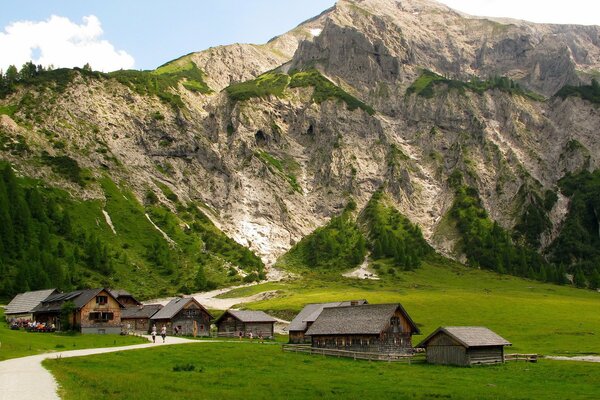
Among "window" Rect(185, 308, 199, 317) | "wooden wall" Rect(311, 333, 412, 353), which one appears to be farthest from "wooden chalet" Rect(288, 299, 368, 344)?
"window" Rect(185, 308, 199, 317)

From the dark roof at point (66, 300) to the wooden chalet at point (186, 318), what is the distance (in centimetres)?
1233

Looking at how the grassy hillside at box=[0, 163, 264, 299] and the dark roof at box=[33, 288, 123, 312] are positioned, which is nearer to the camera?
the dark roof at box=[33, 288, 123, 312]

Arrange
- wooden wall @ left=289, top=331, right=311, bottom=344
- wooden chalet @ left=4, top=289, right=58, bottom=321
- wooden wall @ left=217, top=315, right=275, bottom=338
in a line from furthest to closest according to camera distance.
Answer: wooden wall @ left=217, top=315, right=275, bottom=338
wooden chalet @ left=4, top=289, right=58, bottom=321
wooden wall @ left=289, top=331, right=311, bottom=344

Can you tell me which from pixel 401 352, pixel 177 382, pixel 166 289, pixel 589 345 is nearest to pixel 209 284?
pixel 166 289

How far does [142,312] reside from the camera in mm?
118938

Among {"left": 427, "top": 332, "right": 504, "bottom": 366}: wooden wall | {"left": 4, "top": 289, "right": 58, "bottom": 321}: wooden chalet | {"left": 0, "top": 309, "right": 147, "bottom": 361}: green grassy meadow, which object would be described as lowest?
{"left": 427, "top": 332, "right": 504, "bottom": 366}: wooden wall

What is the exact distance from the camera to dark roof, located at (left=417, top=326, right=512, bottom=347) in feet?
214

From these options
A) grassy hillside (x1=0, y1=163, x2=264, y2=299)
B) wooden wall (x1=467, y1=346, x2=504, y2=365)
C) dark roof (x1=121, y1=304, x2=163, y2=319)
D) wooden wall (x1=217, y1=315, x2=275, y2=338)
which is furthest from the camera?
grassy hillside (x1=0, y1=163, x2=264, y2=299)

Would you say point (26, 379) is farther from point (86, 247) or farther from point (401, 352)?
point (86, 247)

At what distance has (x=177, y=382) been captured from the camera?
41.9 metres

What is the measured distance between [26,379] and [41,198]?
169942 millimetres

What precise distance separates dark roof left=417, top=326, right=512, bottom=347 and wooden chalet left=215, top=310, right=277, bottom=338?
45.6 metres

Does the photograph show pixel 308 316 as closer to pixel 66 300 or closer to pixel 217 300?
pixel 66 300

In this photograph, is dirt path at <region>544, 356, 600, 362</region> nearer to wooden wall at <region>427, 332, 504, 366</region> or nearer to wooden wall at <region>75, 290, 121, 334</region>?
wooden wall at <region>427, 332, 504, 366</region>
